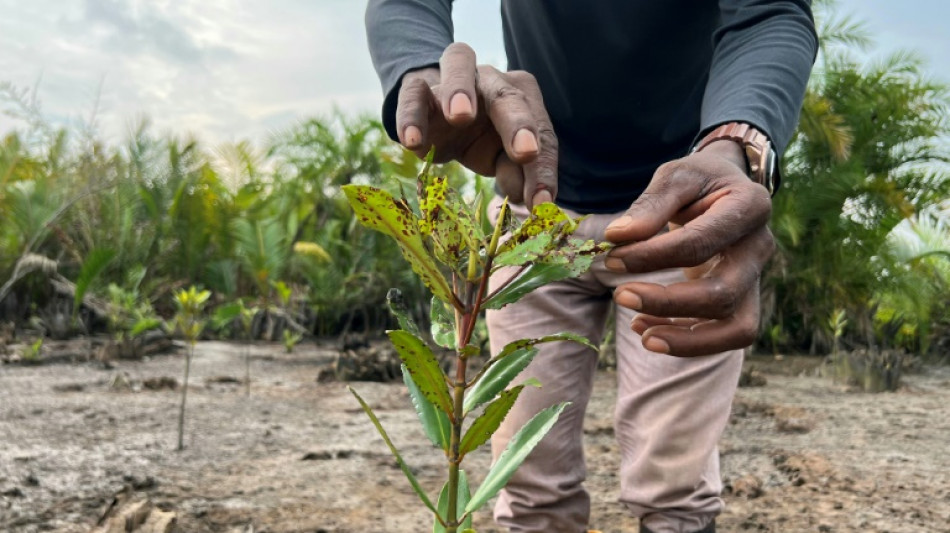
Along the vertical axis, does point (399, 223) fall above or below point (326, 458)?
above

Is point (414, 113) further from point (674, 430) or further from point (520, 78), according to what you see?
point (674, 430)

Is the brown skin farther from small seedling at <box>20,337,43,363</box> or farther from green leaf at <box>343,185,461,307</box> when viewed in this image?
small seedling at <box>20,337,43,363</box>

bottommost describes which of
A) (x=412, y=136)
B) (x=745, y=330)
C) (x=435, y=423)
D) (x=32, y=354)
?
(x=32, y=354)

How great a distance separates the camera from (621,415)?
1.65 meters

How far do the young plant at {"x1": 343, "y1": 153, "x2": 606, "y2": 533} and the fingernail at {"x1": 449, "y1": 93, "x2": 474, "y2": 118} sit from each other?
0.88ft

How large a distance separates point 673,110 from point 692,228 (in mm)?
856

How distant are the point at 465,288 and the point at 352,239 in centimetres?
842

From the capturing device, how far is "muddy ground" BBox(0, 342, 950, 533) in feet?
8.14

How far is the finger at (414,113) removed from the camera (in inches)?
39.0

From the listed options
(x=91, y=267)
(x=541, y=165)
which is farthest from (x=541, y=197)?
(x=91, y=267)

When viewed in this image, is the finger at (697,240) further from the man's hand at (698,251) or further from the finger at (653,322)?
the finger at (653,322)

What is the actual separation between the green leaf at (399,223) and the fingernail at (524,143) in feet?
0.90

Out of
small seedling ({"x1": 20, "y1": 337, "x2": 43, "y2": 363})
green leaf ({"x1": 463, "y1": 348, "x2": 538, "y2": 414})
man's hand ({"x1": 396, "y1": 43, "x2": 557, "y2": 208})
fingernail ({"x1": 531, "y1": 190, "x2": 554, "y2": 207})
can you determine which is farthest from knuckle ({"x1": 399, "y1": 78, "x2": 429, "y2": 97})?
small seedling ({"x1": 20, "y1": 337, "x2": 43, "y2": 363})

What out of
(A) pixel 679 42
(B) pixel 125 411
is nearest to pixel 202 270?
(B) pixel 125 411
